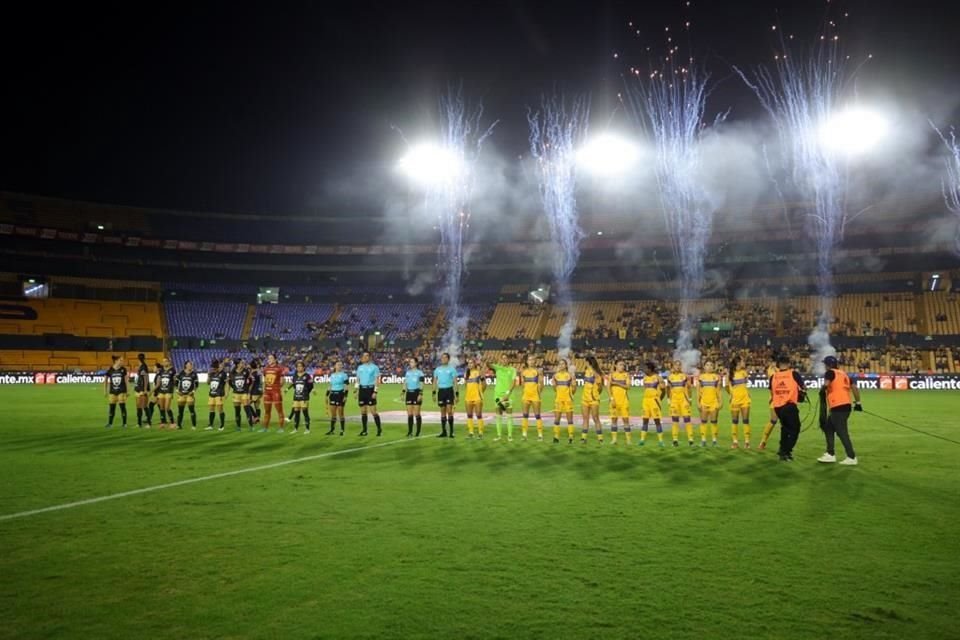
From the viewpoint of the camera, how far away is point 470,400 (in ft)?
58.3

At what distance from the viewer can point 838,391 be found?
13273 mm

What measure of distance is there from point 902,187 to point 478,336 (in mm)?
38637

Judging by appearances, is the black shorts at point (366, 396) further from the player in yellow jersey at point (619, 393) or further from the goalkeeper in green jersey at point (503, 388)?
the player in yellow jersey at point (619, 393)

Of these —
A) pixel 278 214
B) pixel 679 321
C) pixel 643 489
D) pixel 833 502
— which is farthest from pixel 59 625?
pixel 278 214

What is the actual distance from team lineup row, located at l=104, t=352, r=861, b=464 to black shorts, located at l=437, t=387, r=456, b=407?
1.0 inches

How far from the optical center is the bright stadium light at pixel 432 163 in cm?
4616

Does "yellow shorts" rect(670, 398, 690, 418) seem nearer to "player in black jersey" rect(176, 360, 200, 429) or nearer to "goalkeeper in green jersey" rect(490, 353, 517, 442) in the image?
"goalkeeper in green jersey" rect(490, 353, 517, 442)

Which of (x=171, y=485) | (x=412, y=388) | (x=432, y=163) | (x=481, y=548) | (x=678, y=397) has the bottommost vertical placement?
(x=481, y=548)

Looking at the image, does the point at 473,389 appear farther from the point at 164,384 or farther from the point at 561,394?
the point at 164,384

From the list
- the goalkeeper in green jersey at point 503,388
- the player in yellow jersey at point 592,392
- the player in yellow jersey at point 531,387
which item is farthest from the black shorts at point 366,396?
the player in yellow jersey at point 592,392

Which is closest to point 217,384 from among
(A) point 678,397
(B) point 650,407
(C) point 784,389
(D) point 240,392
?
(D) point 240,392

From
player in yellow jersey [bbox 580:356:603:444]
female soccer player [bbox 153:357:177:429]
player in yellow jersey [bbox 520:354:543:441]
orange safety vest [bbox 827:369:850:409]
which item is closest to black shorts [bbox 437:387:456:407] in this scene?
player in yellow jersey [bbox 520:354:543:441]

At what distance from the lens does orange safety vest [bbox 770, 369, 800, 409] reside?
13.8 m

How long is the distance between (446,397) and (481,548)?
426 inches
